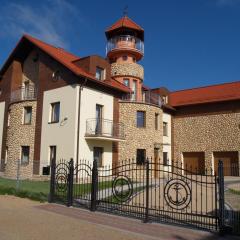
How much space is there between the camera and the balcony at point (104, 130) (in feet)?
73.5

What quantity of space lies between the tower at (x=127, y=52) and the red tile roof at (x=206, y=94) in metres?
5.10

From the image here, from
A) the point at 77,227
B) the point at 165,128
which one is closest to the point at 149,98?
the point at 165,128

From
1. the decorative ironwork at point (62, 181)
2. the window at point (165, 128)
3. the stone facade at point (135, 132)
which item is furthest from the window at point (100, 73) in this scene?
the decorative ironwork at point (62, 181)

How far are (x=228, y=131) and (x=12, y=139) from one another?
55.2 ft

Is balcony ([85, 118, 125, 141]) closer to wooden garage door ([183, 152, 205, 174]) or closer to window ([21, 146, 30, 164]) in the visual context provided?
window ([21, 146, 30, 164])

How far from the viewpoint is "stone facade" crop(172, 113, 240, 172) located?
27.9 meters

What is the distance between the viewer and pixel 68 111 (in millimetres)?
22594

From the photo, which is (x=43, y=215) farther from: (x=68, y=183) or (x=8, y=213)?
(x=68, y=183)

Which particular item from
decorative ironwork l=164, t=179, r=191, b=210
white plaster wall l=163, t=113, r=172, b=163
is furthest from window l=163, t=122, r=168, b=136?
decorative ironwork l=164, t=179, r=191, b=210

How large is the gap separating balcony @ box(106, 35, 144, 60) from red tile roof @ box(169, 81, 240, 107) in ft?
18.6

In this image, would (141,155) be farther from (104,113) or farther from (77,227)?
(77,227)

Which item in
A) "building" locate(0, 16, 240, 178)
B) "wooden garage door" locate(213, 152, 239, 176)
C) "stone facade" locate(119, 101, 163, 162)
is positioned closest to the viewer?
"building" locate(0, 16, 240, 178)

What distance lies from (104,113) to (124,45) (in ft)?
27.5

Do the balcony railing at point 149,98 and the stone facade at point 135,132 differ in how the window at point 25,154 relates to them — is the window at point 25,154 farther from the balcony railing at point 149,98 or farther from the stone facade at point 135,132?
the balcony railing at point 149,98
